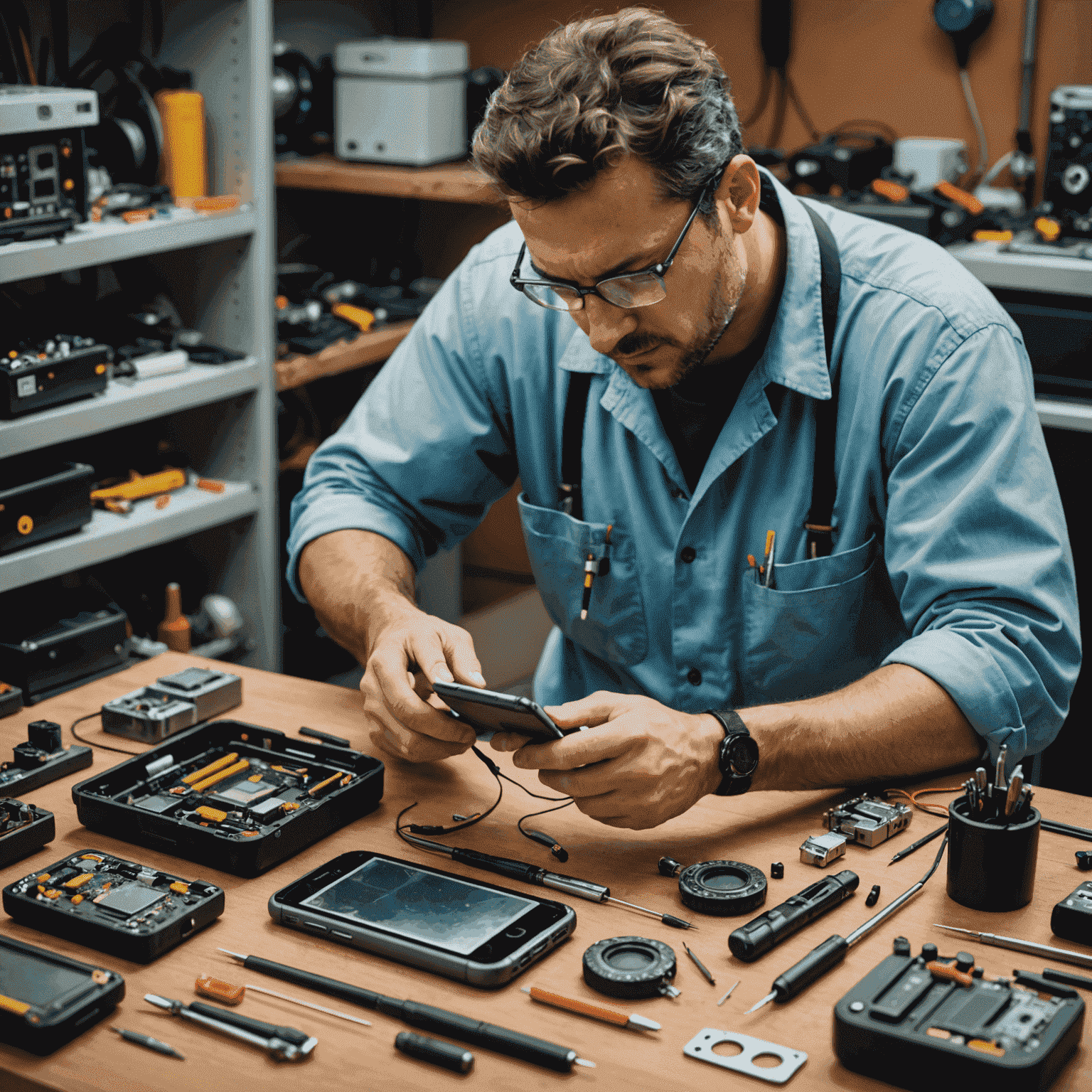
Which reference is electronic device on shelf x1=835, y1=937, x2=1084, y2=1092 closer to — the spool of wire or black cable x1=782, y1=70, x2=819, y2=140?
the spool of wire

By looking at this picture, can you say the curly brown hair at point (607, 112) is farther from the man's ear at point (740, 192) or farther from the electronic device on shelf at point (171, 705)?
the electronic device on shelf at point (171, 705)

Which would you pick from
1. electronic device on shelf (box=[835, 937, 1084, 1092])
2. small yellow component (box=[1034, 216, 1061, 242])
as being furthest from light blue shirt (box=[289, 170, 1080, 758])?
small yellow component (box=[1034, 216, 1061, 242])

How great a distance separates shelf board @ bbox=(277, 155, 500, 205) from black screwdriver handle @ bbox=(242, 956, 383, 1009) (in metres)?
1.96

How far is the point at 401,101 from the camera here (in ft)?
9.41

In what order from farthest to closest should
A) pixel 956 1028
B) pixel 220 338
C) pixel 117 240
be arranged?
pixel 220 338, pixel 117 240, pixel 956 1028

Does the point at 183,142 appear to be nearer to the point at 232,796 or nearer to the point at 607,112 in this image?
the point at 607,112

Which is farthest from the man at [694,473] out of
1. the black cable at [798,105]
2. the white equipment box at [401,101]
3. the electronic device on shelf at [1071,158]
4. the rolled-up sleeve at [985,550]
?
the black cable at [798,105]

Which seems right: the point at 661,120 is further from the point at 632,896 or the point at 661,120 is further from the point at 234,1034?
the point at 234,1034

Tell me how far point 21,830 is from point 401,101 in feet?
6.71

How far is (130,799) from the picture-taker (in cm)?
124

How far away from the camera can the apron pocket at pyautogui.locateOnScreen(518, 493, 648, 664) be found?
5.35 ft

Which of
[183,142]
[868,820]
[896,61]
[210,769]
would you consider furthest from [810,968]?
[896,61]

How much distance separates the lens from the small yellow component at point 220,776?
1272mm

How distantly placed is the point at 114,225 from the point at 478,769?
4.18 feet
